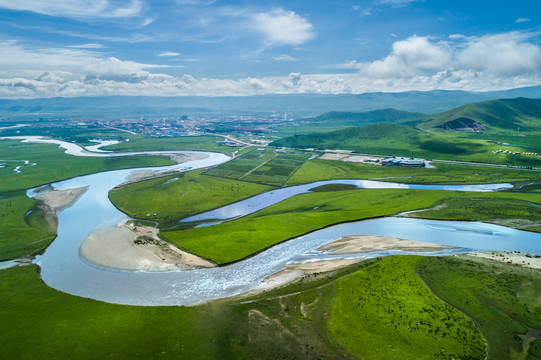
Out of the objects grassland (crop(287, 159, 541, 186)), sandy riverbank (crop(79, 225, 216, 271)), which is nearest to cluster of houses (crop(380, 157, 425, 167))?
grassland (crop(287, 159, 541, 186))

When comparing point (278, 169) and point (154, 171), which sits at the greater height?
point (278, 169)

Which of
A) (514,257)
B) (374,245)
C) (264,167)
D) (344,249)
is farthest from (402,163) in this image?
(344,249)

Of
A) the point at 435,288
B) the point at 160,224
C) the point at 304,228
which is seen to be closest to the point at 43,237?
the point at 160,224

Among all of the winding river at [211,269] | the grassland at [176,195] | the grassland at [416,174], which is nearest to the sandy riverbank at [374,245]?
the winding river at [211,269]

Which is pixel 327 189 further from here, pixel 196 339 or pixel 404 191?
pixel 196 339

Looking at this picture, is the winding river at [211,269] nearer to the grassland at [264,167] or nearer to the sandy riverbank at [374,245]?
the sandy riverbank at [374,245]

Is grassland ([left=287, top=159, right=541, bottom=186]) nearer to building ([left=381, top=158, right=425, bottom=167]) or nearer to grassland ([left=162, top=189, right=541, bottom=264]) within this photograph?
building ([left=381, top=158, right=425, bottom=167])

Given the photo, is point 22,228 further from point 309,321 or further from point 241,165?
point 241,165
